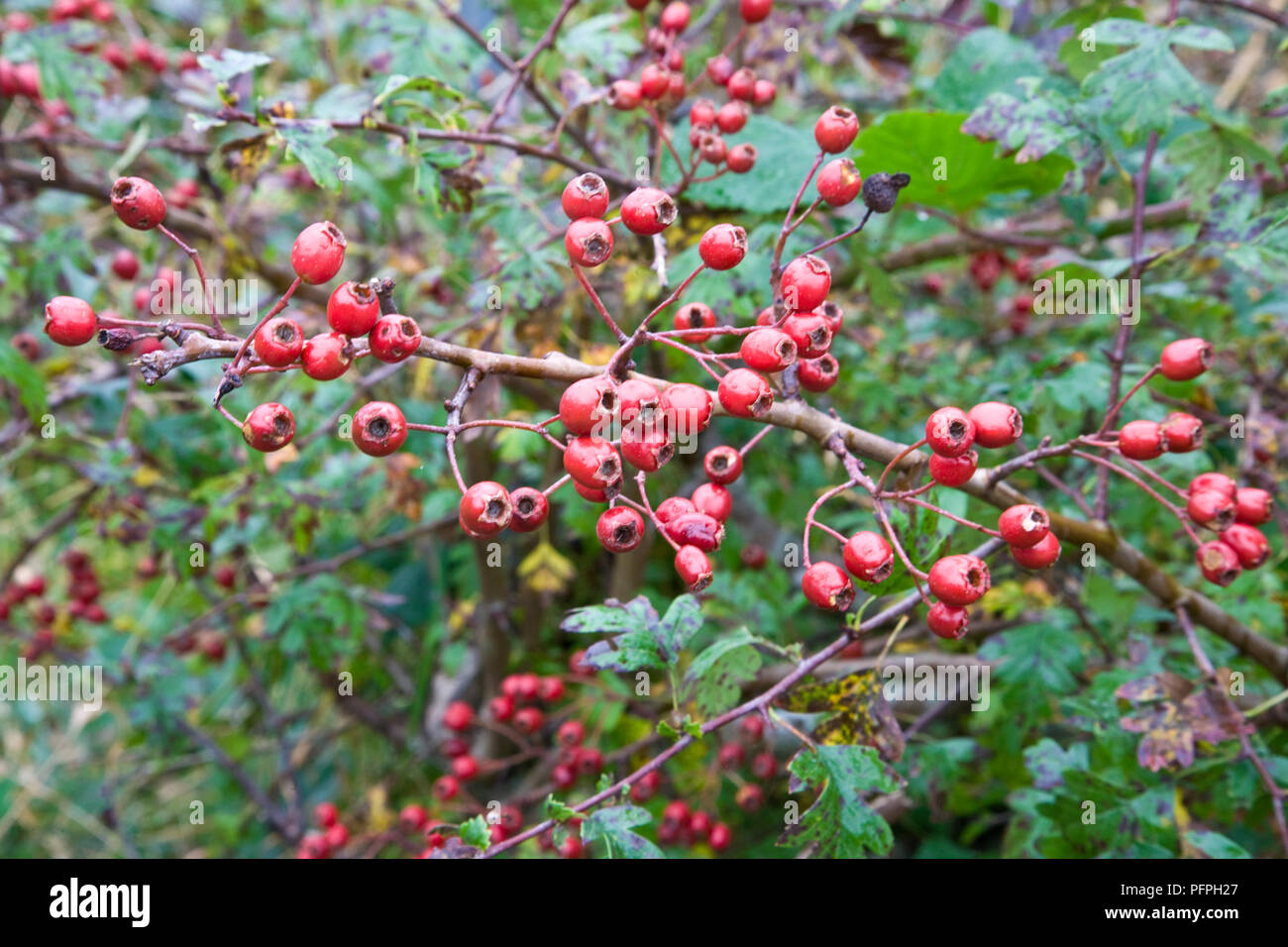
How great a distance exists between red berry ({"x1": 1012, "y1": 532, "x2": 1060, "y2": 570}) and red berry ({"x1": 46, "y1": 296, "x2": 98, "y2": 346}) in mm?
1329

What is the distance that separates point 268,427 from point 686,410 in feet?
1.78

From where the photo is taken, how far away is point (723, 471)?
145 centimetres

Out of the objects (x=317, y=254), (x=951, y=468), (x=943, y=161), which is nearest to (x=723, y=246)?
(x=951, y=468)

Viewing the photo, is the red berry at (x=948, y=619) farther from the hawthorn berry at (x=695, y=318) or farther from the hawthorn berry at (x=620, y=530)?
the hawthorn berry at (x=695, y=318)

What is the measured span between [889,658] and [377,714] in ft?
7.52

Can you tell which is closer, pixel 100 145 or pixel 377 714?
pixel 100 145

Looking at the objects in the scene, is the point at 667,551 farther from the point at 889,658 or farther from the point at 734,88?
the point at 734,88

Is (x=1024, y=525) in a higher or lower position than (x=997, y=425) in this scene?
lower

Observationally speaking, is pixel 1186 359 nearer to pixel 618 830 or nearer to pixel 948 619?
pixel 948 619

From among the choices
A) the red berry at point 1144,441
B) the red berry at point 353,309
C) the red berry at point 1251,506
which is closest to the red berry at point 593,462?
the red berry at point 353,309

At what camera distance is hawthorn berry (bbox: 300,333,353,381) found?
1.17 meters

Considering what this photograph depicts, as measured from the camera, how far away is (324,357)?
3.84ft

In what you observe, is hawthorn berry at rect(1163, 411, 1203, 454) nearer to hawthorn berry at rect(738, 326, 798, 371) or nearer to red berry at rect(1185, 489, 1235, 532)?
red berry at rect(1185, 489, 1235, 532)
